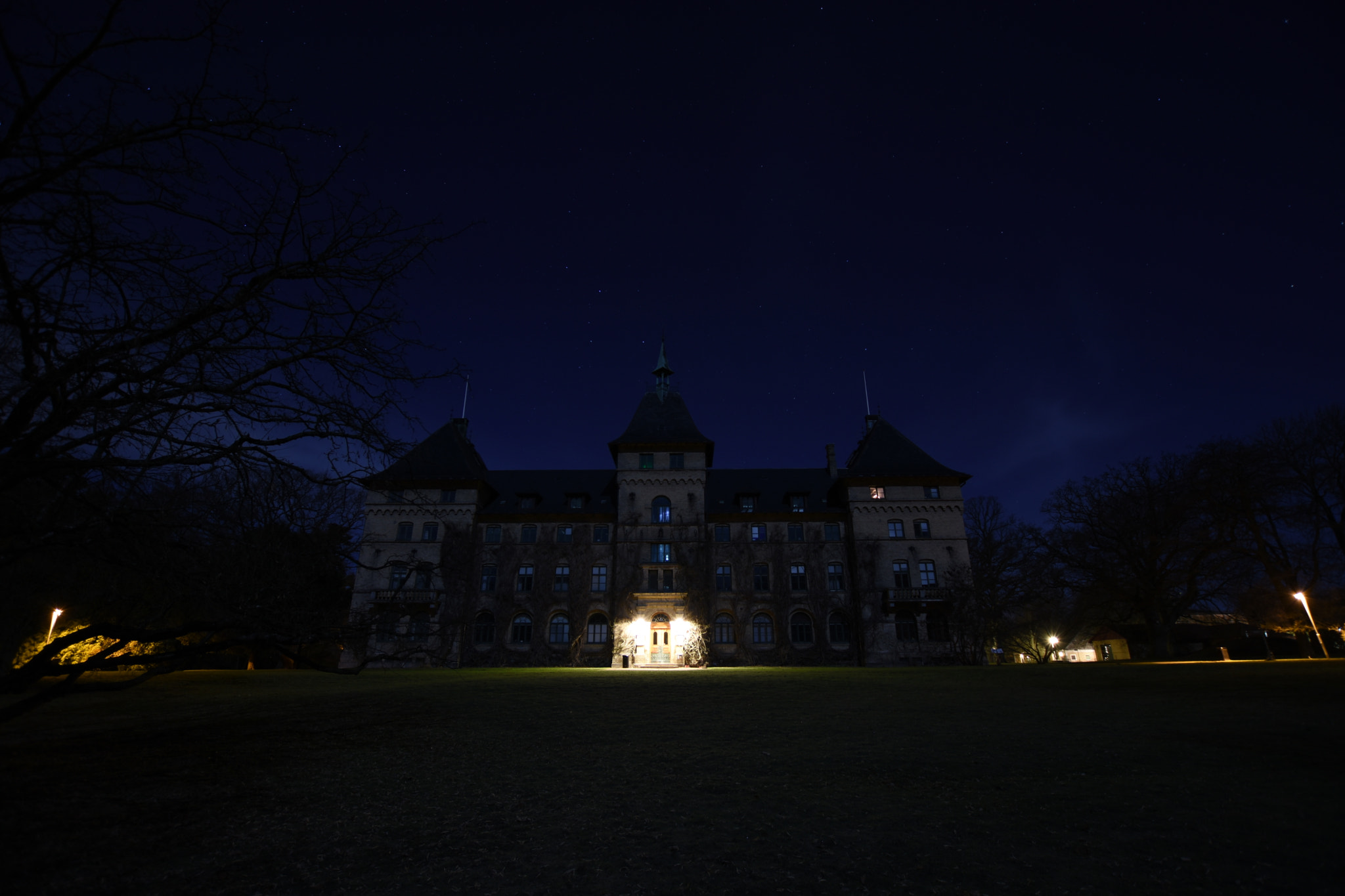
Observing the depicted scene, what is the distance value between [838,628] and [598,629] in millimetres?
14580

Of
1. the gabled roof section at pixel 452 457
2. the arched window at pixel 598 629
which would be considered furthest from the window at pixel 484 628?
the gabled roof section at pixel 452 457

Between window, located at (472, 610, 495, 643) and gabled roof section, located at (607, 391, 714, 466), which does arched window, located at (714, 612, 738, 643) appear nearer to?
gabled roof section, located at (607, 391, 714, 466)

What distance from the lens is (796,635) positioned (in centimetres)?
3831

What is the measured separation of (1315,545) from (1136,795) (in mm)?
35114

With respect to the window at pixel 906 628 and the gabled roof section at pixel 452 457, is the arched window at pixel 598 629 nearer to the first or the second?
the gabled roof section at pixel 452 457

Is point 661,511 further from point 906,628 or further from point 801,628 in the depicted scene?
point 906,628

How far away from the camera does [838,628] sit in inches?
1516

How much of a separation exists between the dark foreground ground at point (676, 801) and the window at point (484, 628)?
89.7ft

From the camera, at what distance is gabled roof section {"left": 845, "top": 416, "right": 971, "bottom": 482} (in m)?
40.5

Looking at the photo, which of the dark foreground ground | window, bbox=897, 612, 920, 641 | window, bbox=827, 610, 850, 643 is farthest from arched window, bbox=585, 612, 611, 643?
the dark foreground ground

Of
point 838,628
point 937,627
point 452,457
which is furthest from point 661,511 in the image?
point 937,627

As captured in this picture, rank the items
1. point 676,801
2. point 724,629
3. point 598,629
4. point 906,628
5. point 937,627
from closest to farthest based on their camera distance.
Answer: point 676,801, point 937,627, point 906,628, point 724,629, point 598,629

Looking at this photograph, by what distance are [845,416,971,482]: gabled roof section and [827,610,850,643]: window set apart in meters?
8.94

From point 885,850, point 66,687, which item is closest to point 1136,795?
point 885,850
